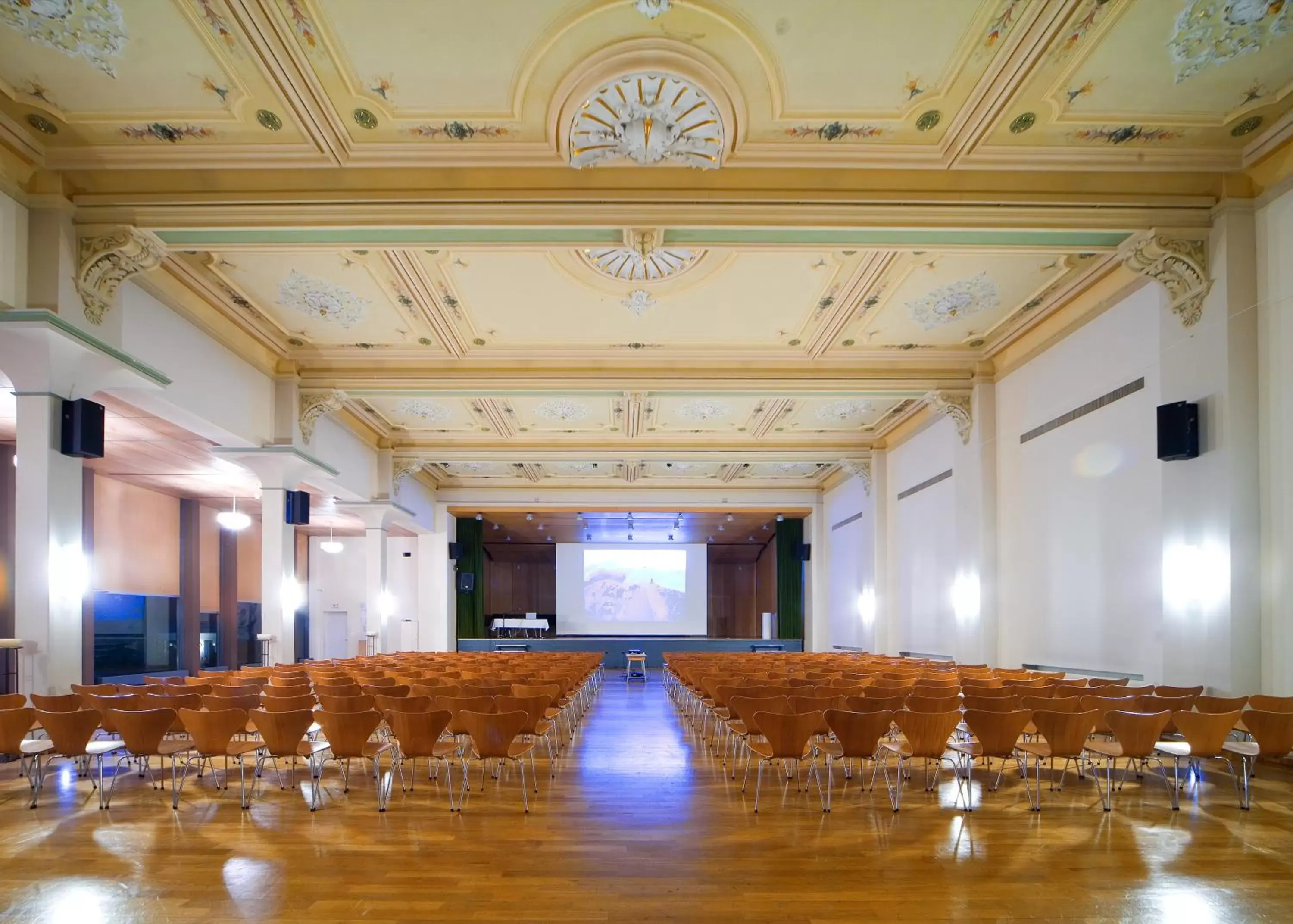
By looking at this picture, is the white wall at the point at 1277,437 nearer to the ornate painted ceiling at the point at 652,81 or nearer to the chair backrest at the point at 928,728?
the ornate painted ceiling at the point at 652,81

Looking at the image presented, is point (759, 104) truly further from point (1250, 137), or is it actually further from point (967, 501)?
point (967, 501)

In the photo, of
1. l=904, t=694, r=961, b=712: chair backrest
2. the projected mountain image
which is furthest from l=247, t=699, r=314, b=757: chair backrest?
the projected mountain image

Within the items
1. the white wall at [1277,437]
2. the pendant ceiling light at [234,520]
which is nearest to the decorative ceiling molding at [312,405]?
the pendant ceiling light at [234,520]

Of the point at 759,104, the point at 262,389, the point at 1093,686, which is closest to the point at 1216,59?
the point at 759,104

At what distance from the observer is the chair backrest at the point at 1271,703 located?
20.5ft

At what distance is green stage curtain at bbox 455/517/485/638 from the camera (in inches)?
1004

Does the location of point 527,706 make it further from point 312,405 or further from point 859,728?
point 312,405

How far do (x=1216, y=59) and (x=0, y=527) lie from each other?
1628 centimetres

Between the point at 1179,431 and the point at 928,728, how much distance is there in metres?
4.15

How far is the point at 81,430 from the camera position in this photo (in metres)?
7.76

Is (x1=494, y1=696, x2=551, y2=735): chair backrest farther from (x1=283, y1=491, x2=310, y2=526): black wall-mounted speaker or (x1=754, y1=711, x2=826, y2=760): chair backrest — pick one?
(x1=283, y1=491, x2=310, y2=526): black wall-mounted speaker

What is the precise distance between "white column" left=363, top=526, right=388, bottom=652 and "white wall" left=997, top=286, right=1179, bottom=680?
39.5 ft

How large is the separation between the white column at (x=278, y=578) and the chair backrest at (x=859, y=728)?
9.46m

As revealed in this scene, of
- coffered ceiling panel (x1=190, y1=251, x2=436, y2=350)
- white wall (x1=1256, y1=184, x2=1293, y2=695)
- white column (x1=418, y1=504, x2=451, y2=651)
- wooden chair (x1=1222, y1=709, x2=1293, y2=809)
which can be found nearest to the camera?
wooden chair (x1=1222, y1=709, x2=1293, y2=809)
